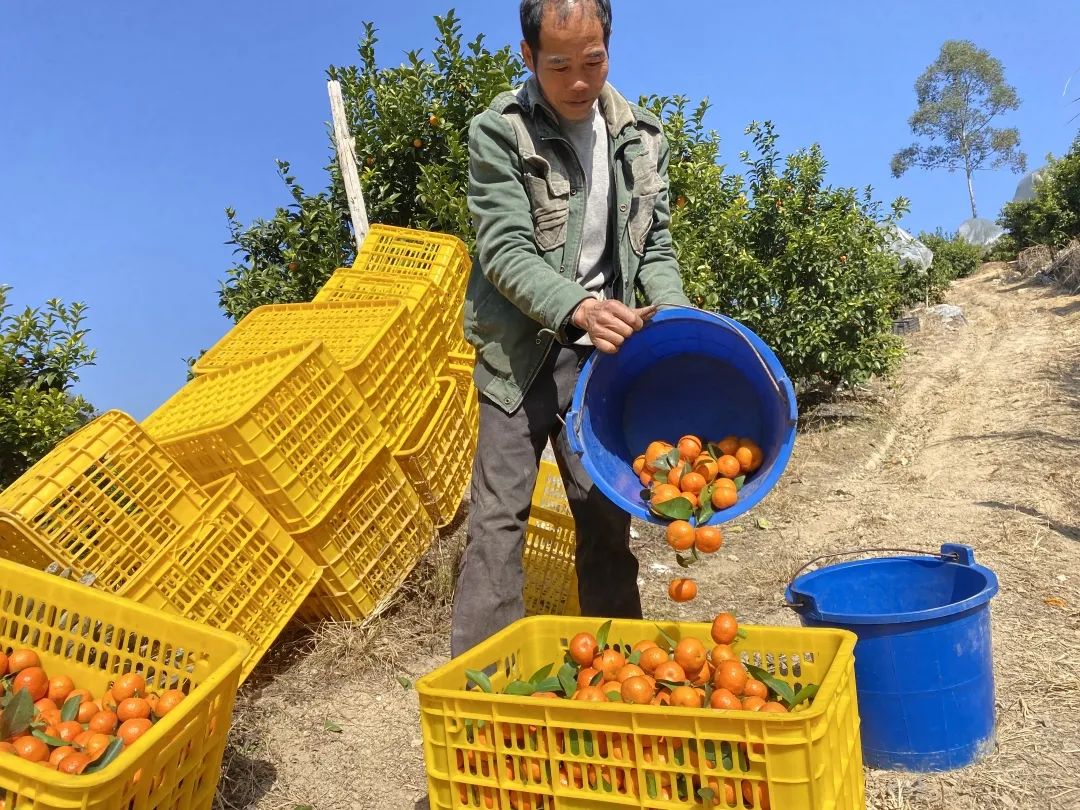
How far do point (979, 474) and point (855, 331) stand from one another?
2335mm

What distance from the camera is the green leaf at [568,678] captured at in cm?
201

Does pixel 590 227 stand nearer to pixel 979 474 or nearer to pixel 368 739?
pixel 368 739

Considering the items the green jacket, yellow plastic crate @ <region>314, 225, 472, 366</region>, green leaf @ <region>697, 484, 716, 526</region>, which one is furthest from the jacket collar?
yellow plastic crate @ <region>314, 225, 472, 366</region>

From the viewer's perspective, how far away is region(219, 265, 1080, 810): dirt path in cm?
275

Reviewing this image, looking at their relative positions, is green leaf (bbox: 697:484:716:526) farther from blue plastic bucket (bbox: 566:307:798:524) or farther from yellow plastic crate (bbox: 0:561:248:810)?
yellow plastic crate (bbox: 0:561:248:810)

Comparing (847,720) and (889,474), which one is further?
(889,474)

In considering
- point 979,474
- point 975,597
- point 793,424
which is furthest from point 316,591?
point 979,474

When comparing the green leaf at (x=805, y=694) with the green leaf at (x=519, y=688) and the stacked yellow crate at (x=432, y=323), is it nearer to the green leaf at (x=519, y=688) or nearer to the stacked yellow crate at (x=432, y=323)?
the green leaf at (x=519, y=688)

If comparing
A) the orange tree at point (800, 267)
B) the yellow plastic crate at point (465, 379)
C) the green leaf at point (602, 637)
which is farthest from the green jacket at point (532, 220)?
the orange tree at point (800, 267)

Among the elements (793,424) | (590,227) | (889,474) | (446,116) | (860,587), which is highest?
(446,116)

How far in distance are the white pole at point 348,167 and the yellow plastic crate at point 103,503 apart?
2750 millimetres

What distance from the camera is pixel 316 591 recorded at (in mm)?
3652

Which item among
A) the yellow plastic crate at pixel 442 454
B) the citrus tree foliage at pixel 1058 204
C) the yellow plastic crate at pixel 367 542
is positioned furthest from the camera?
the citrus tree foliage at pixel 1058 204

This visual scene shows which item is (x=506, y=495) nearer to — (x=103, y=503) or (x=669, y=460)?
(x=669, y=460)
